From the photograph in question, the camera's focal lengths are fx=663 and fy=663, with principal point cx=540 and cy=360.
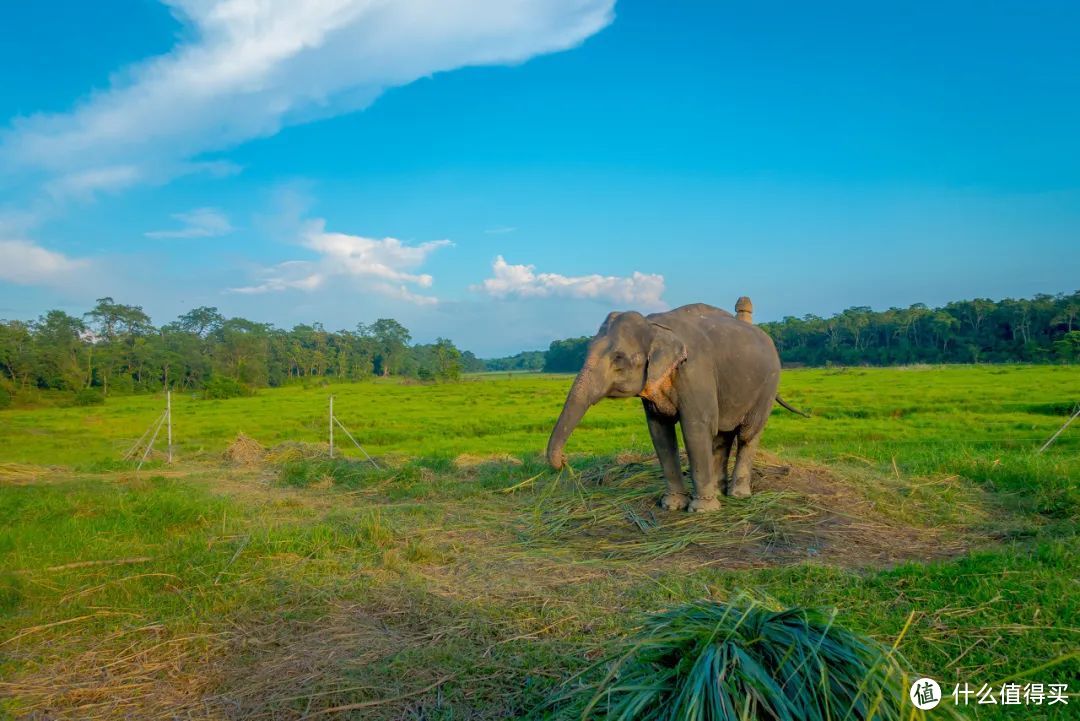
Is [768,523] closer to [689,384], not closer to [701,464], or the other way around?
[701,464]

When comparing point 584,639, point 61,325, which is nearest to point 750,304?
point 584,639

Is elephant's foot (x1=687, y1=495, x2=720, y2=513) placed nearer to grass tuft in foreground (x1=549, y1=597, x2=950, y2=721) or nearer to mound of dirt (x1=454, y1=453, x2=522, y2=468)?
grass tuft in foreground (x1=549, y1=597, x2=950, y2=721)

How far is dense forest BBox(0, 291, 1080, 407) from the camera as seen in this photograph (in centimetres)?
4469

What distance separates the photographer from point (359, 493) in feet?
33.6

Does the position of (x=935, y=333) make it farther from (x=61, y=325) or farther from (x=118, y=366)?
(x=61, y=325)

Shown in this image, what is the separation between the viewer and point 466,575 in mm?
5559

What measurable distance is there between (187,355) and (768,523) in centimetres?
5903

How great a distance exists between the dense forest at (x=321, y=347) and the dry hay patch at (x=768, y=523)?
129 ft

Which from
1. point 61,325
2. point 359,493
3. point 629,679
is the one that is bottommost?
point 359,493

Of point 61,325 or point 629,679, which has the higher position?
point 61,325

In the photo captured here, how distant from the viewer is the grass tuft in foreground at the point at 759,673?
2139mm

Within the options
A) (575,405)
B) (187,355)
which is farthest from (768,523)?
(187,355)

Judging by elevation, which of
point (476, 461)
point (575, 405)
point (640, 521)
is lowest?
point (476, 461)

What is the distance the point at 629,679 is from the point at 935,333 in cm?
6863
